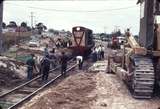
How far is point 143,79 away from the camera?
17422mm

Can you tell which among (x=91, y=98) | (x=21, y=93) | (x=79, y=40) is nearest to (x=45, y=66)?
(x=21, y=93)

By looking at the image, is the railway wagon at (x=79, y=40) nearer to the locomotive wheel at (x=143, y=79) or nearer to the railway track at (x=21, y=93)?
the railway track at (x=21, y=93)

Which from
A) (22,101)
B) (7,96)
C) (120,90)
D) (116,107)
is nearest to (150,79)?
(116,107)

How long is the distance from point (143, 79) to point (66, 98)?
3.04 m

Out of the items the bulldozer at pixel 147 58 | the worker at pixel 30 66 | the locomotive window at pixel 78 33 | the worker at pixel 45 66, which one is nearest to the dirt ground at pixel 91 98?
the bulldozer at pixel 147 58

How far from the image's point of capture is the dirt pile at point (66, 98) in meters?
16.6

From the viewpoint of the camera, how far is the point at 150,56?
1820cm

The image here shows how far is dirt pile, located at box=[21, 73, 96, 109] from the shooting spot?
16603 millimetres

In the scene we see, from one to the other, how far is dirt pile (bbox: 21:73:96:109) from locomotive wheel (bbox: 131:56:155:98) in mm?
1774

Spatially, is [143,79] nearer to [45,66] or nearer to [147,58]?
[147,58]

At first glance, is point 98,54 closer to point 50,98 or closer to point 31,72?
point 31,72

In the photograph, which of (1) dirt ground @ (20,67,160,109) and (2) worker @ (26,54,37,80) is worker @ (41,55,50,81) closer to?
(2) worker @ (26,54,37,80)

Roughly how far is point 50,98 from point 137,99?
326 centimetres

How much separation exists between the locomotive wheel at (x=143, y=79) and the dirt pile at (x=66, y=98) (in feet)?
5.82
